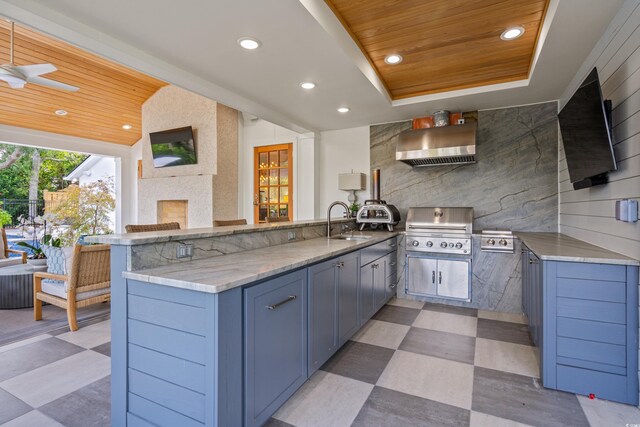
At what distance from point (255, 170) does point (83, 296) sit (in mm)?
3362

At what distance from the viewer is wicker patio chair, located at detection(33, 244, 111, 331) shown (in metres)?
2.96

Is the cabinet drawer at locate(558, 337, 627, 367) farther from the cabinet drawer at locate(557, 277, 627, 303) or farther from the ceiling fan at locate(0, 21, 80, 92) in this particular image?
the ceiling fan at locate(0, 21, 80, 92)

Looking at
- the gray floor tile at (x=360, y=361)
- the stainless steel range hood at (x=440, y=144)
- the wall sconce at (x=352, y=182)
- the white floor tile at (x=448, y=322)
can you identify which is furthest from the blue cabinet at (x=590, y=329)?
the wall sconce at (x=352, y=182)

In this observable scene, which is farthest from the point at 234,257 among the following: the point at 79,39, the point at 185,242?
the point at 79,39

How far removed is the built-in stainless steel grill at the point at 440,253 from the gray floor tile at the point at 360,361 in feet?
4.78

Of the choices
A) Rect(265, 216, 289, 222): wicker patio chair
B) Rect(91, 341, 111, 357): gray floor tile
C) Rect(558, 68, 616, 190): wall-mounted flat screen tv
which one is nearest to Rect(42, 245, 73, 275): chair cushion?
Rect(91, 341, 111, 357): gray floor tile

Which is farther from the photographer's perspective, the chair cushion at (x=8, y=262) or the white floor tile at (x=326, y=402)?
the chair cushion at (x=8, y=262)

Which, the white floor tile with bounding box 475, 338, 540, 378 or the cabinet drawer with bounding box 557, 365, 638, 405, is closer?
the cabinet drawer with bounding box 557, 365, 638, 405

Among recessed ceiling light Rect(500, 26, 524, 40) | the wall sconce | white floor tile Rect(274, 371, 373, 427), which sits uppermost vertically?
recessed ceiling light Rect(500, 26, 524, 40)

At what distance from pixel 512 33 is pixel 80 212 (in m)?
6.78

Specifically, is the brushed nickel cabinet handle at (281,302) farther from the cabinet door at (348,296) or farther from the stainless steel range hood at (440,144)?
the stainless steel range hood at (440,144)

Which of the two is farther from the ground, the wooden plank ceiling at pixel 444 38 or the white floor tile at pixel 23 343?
the wooden plank ceiling at pixel 444 38

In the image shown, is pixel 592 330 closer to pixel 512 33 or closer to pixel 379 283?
pixel 379 283

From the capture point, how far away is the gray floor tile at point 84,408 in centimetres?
172
